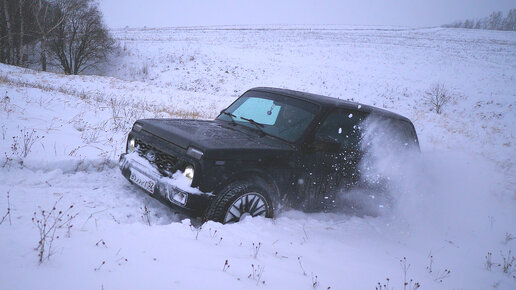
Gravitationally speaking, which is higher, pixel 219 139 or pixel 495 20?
pixel 495 20

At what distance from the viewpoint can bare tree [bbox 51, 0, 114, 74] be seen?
86.7ft

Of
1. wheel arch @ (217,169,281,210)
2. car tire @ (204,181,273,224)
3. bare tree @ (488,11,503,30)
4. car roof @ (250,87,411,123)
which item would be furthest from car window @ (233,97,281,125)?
bare tree @ (488,11,503,30)

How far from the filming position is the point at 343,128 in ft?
13.6

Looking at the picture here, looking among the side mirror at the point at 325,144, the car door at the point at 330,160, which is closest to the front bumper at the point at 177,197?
the car door at the point at 330,160

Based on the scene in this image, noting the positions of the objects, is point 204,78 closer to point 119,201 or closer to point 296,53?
point 296,53

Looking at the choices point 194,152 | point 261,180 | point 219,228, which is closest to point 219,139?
point 194,152

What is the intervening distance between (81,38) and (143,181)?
29.3 m

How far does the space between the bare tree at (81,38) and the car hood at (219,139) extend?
27868 millimetres

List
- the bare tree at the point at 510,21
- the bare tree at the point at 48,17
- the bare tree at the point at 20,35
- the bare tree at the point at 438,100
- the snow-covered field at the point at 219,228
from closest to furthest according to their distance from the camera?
1. the snow-covered field at the point at 219,228
2. the bare tree at the point at 438,100
3. the bare tree at the point at 20,35
4. the bare tree at the point at 48,17
5. the bare tree at the point at 510,21

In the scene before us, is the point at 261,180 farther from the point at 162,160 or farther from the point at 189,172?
the point at 162,160

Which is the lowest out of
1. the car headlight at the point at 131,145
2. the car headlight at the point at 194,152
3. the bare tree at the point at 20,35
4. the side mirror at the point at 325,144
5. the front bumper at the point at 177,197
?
the front bumper at the point at 177,197

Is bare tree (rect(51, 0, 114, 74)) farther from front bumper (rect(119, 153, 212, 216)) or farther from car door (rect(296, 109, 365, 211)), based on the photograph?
car door (rect(296, 109, 365, 211))

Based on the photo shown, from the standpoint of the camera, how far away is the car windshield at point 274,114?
3889 mm

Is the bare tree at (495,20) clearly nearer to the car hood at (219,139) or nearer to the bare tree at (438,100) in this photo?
the bare tree at (438,100)
